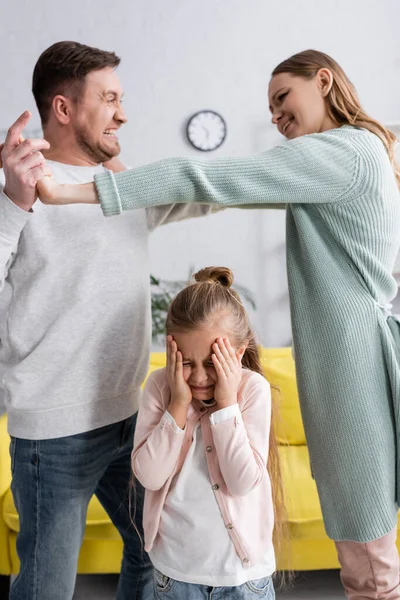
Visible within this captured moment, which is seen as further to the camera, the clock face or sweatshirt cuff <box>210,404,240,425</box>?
the clock face

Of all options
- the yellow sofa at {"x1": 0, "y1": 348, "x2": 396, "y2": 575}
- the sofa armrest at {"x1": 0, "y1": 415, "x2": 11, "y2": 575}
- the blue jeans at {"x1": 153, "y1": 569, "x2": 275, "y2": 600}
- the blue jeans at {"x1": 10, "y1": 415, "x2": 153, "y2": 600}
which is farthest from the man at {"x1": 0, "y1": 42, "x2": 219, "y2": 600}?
the sofa armrest at {"x1": 0, "y1": 415, "x2": 11, "y2": 575}

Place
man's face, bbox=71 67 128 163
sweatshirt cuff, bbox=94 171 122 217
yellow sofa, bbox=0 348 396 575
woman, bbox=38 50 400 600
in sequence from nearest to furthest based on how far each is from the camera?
sweatshirt cuff, bbox=94 171 122 217, woman, bbox=38 50 400 600, man's face, bbox=71 67 128 163, yellow sofa, bbox=0 348 396 575

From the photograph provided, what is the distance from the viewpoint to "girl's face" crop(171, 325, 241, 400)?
1.33 meters

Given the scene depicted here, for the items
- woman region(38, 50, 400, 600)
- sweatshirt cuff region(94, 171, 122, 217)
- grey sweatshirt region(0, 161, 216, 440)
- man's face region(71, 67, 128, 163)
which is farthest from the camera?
man's face region(71, 67, 128, 163)

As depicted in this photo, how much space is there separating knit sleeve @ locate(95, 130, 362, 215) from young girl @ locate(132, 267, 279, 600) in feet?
0.90

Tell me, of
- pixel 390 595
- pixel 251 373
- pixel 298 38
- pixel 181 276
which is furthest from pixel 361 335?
pixel 298 38

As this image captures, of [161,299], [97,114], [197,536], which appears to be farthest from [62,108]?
[161,299]

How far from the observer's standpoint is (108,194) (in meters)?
1.13

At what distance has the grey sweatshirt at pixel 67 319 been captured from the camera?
4.39ft

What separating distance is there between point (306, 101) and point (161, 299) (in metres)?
2.36

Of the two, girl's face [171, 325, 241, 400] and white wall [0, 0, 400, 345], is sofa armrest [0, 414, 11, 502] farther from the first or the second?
white wall [0, 0, 400, 345]

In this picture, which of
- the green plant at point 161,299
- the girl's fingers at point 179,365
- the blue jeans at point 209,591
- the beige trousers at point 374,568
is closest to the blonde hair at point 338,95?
the girl's fingers at point 179,365

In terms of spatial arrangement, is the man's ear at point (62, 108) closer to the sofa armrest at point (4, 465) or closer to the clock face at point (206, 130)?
the sofa armrest at point (4, 465)

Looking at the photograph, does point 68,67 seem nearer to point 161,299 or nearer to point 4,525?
point 4,525
